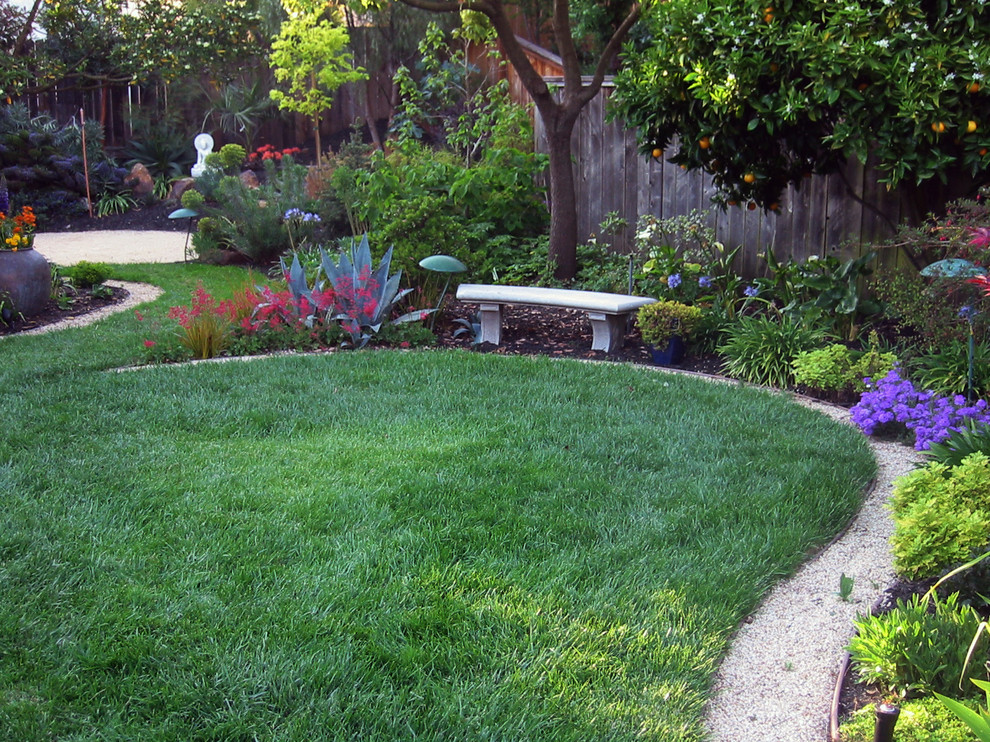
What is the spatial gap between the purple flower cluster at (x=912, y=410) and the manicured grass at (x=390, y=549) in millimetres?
210

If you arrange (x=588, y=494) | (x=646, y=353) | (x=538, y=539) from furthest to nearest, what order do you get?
1. (x=646, y=353)
2. (x=588, y=494)
3. (x=538, y=539)

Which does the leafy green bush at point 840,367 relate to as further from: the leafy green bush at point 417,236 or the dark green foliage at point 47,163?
the dark green foliage at point 47,163

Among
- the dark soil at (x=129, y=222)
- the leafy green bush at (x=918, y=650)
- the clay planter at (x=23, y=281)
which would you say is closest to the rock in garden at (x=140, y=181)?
the dark soil at (x=129, y=222)

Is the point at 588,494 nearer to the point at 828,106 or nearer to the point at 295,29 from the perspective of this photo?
the point at 828,106

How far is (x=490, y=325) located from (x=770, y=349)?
2201mm

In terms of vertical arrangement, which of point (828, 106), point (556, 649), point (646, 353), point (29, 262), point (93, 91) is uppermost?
point (93, 91)

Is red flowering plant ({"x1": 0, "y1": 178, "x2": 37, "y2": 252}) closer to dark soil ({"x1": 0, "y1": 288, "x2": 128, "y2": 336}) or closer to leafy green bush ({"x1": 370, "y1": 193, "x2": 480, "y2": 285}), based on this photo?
dark soil ({"x1": 0, "y1": 288, "x2": 128, "y2": 336})

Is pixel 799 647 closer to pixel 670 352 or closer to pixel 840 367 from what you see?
pixel 840 367

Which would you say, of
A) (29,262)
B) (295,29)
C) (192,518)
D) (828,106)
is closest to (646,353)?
(828,106)

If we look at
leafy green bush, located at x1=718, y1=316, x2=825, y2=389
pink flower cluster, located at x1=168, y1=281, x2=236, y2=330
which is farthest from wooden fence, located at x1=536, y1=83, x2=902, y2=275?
pink flower cluster, located at x1=168, y1=281, x2=236, y2=330

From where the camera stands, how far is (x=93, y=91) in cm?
2011

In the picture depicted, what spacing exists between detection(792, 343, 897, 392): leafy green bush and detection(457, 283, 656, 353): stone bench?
4.72ft

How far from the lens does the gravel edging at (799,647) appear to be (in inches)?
98.6

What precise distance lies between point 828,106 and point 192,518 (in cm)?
481
